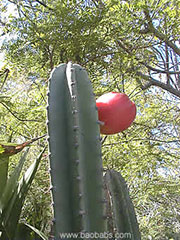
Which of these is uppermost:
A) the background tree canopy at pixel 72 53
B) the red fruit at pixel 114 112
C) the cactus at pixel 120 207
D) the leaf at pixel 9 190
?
the background tree canopy at pixel 72 53

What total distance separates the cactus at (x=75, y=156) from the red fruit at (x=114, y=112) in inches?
2.7

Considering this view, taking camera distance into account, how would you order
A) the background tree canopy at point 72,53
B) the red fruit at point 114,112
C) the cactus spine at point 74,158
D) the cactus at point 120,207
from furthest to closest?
the background tree canopy at point 72,53
the cactus at point 120,207
the red fruit at point 114,112
the cactus spine at point 74,158

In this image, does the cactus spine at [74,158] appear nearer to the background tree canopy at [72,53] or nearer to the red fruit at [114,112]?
the red fruit at [114,112]

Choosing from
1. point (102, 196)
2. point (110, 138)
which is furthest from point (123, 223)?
point (110, 138)

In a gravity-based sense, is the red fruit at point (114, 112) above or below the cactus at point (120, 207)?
above

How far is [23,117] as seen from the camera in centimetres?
193

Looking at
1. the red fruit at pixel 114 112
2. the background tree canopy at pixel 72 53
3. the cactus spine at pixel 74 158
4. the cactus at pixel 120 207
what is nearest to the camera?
the cactus spine at pixel 74 158

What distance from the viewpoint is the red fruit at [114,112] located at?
35.7 inches

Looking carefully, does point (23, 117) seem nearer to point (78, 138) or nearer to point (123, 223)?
point (123, 223)

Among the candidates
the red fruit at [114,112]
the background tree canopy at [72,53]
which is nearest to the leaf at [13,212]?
the background tree canopy at [72,53]

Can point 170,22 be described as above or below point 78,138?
above

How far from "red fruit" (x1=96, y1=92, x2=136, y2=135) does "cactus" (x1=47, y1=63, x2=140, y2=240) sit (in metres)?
0.07

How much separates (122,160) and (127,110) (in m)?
1.51

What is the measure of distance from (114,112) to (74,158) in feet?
0.73
